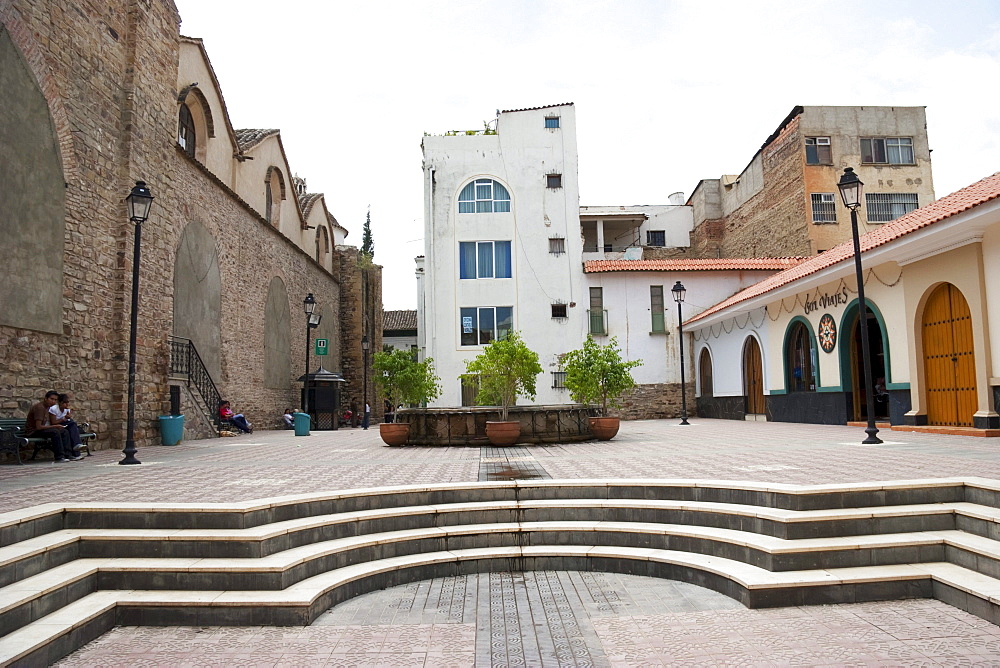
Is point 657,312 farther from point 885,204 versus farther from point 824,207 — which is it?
point 885,204

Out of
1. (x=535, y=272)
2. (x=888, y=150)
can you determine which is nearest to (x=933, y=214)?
(x=535, y=272)

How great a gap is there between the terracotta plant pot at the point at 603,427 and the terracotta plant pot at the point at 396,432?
3822mm

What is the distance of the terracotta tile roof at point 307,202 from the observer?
31866 mm

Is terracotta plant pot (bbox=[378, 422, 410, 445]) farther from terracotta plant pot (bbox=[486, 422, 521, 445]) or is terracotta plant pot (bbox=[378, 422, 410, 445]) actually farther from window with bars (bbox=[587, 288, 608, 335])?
window with bars (bbox=[587, 288, 608, 335])

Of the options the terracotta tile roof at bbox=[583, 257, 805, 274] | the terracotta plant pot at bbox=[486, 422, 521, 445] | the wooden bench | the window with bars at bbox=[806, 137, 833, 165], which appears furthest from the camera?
the window with bars at bbox=[806, 137, 833, 165]

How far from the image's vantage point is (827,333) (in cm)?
1731

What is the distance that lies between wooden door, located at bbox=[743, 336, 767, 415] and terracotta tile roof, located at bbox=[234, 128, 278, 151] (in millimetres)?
18502

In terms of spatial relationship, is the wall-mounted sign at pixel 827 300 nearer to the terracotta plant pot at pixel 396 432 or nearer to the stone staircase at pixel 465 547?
the terracotta plant pot at pixel 396 432

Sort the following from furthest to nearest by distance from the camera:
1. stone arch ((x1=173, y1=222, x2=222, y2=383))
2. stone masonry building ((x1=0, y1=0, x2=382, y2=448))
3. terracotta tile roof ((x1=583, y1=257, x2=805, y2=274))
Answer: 1. terracotta tile roof ((x1=583, y1=257, x2=805, y2=274))
2. stone arch ((x1=173, y1=222, x2=222, y2=383))
3. stone masonry building ((x1=0, y1=0, x2=382, y2=448))

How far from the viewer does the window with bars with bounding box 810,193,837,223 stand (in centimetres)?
2877

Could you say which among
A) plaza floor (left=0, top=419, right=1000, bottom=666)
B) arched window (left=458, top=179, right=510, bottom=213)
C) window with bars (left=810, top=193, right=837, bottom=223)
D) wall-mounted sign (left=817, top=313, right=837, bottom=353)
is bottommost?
plaza floor (left=0, top=419, right=1000, bottom=666)

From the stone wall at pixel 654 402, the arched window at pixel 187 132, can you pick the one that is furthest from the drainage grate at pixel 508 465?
the stone wall at pixel 654 402

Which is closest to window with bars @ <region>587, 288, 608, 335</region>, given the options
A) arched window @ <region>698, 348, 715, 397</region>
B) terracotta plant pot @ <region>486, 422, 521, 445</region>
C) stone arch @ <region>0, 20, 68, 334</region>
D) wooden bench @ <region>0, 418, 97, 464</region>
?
arched window @ <region>698, 348, 715, 397</region>

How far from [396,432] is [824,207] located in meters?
22.8
